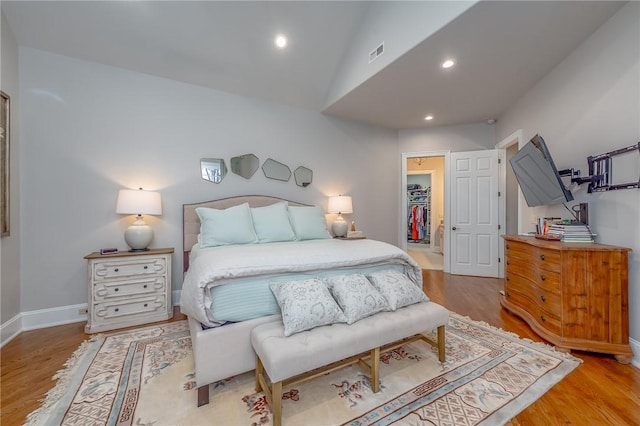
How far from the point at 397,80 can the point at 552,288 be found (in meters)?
2.61

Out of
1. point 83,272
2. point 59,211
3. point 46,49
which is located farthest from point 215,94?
point 83,272

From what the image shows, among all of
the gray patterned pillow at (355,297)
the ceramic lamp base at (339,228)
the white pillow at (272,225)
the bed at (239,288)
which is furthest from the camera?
the ceramic lamp base at (339,228)

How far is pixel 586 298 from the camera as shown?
196 centimetres

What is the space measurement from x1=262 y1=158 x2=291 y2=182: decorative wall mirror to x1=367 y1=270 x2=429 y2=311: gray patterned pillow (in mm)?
2284

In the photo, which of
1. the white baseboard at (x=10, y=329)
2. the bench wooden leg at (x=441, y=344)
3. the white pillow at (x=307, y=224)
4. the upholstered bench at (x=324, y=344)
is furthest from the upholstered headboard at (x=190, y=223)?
the bench wooden leg at (x=441, y=344)

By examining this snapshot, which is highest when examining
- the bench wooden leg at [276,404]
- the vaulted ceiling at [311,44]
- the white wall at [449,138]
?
the vaulted ceiling at [311,44]

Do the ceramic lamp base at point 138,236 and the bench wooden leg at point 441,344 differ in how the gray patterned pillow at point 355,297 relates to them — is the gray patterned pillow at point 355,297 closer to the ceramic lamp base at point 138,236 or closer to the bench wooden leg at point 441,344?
the bench wooden leg at point 441,344

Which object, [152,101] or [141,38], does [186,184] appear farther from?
[141,38]

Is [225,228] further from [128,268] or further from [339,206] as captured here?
[339,206]

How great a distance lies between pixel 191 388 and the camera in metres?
1.59

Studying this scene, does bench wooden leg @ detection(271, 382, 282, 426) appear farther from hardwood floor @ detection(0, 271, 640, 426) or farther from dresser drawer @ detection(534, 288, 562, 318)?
dresser drawer @ detection(534, 288, 562, 318)

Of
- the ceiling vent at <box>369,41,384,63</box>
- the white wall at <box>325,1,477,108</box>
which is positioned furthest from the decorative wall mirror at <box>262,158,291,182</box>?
the ceiling vent at <box>369,41,384,63</box>

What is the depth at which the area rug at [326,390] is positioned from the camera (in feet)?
4.47

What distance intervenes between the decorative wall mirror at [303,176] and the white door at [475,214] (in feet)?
8.34
